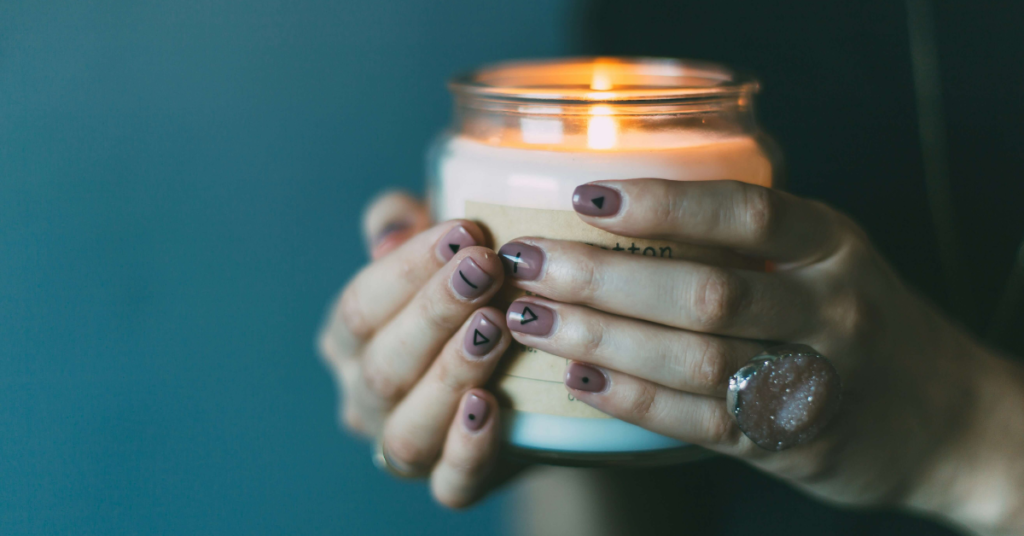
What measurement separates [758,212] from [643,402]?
0.44 feet

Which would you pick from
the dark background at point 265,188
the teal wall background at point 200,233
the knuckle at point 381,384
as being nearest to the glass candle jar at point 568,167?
the knuckle at point 381,384

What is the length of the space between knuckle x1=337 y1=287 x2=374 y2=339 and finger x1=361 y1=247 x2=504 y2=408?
0.01m

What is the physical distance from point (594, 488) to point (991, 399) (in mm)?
452

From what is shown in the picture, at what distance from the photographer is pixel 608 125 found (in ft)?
1.27

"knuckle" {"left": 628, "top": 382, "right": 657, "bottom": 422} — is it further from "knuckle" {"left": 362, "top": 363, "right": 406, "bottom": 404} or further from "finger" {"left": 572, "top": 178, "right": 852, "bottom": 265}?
"knuckle" {"left": 362, "top": 363, "right": 406, "bottom": 404}

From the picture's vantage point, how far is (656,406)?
40 centimetres

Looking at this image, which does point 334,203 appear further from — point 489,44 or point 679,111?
point 679,111

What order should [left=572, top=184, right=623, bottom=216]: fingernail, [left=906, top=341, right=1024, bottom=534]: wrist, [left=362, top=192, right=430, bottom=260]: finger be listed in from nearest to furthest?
[left=572, top=184, right=623, bottom=216]: fingernail → [left=906, top=341, right=1024, bottom=534]: wrist → [left=362, top=192, right=430, bottom=260]: finger

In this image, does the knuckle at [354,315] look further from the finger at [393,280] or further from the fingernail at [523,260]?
the fingernail at [523,260]

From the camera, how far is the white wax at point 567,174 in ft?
1.22

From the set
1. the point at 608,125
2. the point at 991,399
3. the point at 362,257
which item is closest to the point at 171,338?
the point at 362,257

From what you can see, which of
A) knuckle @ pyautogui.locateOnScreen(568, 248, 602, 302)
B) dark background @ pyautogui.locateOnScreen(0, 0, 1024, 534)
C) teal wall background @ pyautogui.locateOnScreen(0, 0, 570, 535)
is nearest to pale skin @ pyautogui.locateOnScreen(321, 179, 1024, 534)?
knuckle @ pyautogui.locateOnScreen(568, 248, 602, 302)

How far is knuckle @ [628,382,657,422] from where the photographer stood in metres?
0.39

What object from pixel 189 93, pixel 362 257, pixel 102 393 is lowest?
pixel 102 393
